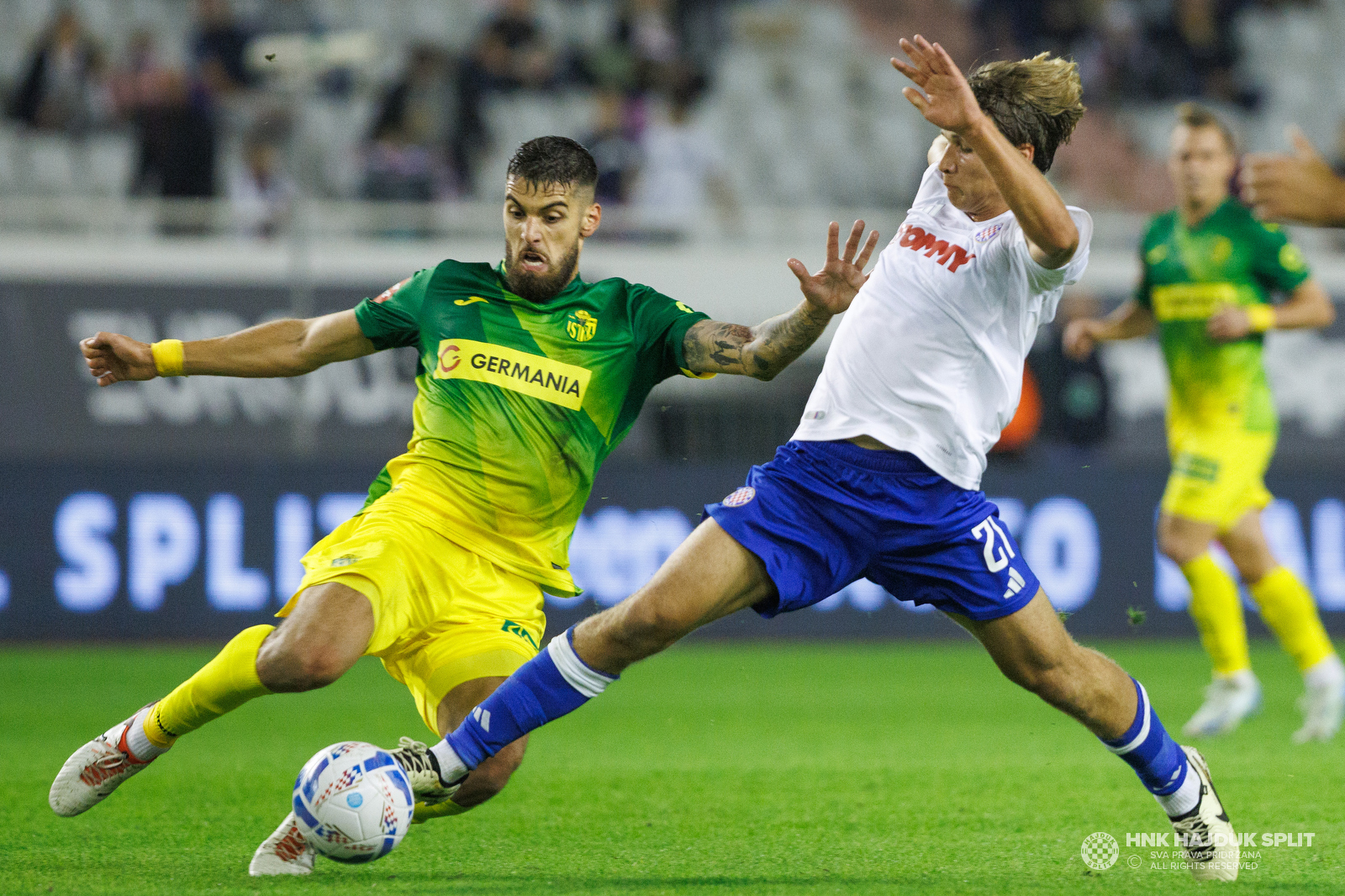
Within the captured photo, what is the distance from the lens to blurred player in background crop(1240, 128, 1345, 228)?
11.0 ft

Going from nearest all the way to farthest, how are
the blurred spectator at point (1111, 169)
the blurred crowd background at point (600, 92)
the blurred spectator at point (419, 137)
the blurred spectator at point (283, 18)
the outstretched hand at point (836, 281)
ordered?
the outstretched hand at point (836, 281)
the blurred spectator at point (419, 137)
the blurred crowd background at point (600, 92)
the blurred spectator at point (283, 18)
the blurred spectator at point (1111, 169)

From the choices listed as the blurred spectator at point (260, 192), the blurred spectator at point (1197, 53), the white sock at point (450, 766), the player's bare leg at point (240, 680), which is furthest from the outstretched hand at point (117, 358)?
the blurred spectator at point (1197, 53)

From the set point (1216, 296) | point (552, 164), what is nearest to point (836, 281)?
point (552, 164)

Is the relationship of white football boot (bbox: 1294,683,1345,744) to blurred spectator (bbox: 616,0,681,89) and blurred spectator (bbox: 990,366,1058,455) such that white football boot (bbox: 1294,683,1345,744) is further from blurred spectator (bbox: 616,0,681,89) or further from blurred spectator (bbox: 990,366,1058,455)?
blurred spectator (bbox: 616,0,681,89)

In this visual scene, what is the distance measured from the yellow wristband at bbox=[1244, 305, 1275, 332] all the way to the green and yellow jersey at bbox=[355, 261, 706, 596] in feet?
11.6

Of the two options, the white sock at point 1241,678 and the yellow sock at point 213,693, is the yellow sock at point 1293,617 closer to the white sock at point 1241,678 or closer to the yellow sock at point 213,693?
the white sock at point 1241,678

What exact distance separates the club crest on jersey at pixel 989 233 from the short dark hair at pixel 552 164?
1283 mm

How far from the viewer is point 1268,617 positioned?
293 inches

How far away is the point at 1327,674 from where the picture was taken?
7.31m

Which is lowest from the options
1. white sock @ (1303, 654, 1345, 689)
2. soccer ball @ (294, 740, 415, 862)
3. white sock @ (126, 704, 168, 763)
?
white sock @ (1303, 654, 1345, 689)

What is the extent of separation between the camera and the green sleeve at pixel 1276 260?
298 inches

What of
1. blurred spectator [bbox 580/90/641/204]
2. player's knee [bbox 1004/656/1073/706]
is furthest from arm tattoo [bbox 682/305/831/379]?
blurred spectator [bbox 580/90/641/204]

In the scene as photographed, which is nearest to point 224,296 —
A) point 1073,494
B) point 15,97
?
point 15,97

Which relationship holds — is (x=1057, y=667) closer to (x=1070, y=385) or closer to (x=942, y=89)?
(x=942, y=89)
